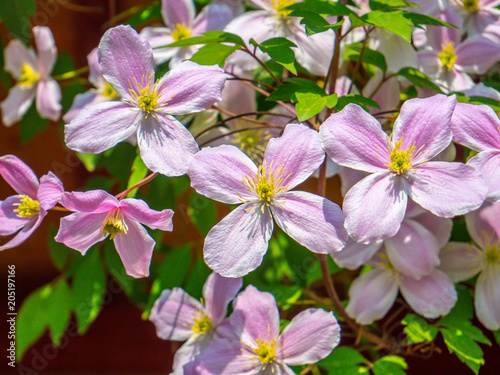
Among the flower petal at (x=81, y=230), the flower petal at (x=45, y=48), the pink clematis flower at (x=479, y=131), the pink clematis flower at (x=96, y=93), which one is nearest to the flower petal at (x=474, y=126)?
the pink clematis flower at (x=479, y=131)

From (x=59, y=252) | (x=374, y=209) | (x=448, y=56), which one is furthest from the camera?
(x=59, y=252)

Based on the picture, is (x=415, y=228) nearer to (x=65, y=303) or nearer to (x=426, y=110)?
(x=426, y=110)

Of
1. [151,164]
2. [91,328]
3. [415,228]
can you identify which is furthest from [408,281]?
[91,328]

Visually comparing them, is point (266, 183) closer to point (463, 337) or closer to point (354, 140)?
point (354, 140)

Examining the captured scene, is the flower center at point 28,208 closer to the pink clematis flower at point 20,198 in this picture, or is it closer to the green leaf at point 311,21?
the pink clematis flower at point 20,198

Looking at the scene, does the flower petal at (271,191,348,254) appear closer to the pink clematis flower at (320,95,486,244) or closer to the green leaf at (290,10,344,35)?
the pink clematis flower at (320,95,486,244)

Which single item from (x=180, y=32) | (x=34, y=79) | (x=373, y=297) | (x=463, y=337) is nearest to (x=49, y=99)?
(x=34, y=79)
